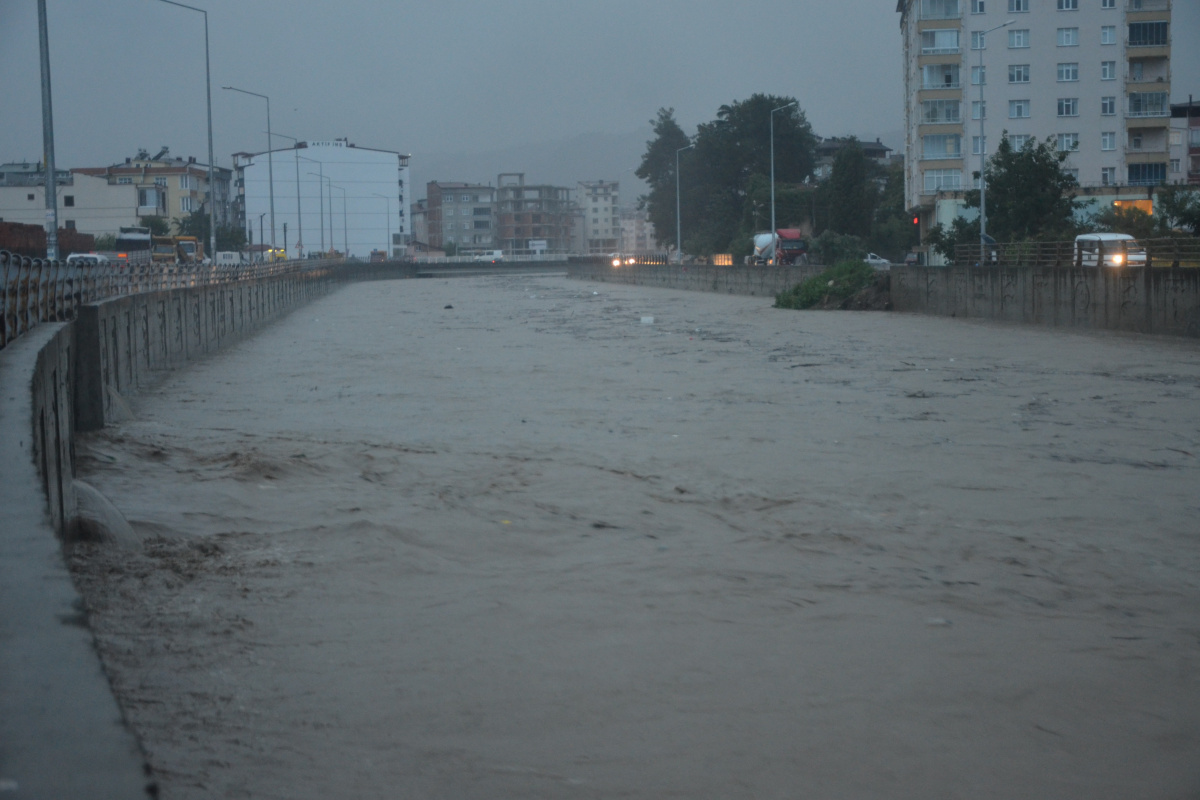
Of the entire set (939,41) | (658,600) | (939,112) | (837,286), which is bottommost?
(658,600)

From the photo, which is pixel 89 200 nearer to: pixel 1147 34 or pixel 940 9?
pixel 940 9

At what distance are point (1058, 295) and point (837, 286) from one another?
41.9ft

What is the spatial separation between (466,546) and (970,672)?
367 cm

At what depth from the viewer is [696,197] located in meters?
111

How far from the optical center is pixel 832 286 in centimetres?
4422

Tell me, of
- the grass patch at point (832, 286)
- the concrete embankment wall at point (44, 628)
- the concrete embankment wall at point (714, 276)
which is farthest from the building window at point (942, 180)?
the concrete embankment wall at point (44, 628)

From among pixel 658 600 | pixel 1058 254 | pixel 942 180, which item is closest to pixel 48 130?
pixel 658 600

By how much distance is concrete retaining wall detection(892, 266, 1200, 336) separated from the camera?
87.5ft

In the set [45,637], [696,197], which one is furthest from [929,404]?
[696,197]

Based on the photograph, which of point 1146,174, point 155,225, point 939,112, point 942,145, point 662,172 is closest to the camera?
point 1146,174

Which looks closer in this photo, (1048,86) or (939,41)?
(1048,86)

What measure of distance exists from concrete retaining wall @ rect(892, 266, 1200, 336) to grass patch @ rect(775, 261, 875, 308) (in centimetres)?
145

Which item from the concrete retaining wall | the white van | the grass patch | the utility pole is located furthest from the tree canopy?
the utility pole

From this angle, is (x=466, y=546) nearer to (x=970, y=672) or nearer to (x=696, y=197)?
(x=970, y=672)
